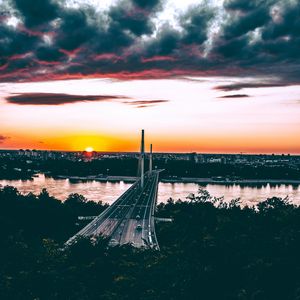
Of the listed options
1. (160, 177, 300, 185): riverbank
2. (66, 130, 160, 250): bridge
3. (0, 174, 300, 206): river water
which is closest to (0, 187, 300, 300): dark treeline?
(66, 130, 160, 250): bridge

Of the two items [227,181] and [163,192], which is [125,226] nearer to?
[163,192]

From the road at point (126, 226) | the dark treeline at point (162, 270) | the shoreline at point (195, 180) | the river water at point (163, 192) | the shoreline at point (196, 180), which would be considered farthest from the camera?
the shoreline at point (195, 180)

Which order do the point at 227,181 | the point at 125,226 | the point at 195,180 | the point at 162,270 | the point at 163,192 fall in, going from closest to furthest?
the point at 162,270, the point at 125,226, the point at 163,192, the point at 227,181, the point at 195,180

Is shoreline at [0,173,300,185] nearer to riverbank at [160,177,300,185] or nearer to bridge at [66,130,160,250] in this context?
riverbank at [160,177,300,185]

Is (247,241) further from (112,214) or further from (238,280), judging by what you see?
(112,214)

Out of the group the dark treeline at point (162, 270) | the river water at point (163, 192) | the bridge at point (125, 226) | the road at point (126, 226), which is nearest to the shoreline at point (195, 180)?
the river water at point (163, 192)

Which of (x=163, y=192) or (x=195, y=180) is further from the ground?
(x=195, y=180)

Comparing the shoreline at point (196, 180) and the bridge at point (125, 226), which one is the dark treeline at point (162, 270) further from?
the shoreline at point (196, 180)

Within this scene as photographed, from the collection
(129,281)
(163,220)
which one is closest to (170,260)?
(129,281)

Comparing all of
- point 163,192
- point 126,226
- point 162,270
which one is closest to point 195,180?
point 163,192

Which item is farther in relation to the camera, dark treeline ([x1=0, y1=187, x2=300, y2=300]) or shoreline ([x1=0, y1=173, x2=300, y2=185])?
shoreline ([x1=0, y1=173, x2=300, y2=185])

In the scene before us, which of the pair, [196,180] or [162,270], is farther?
[196,180]
